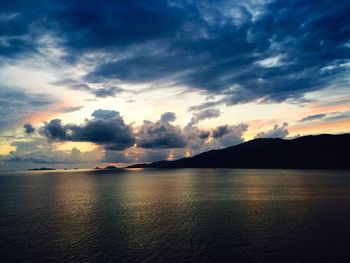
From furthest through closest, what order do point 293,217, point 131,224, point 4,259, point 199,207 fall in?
point 199,207 < point 293,217 < point 131,224 < point 4,259

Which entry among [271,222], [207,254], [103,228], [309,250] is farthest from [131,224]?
[309,250]

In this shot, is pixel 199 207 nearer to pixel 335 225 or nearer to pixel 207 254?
pixel 335 225

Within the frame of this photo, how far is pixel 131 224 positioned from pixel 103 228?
22.8 ft

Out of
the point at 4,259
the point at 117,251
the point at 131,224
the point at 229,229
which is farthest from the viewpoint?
the point at 131,224

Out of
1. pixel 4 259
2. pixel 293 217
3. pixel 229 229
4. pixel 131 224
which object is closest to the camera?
pixel 4 259

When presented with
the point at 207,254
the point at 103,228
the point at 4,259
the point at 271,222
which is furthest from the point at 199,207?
the point at 4,259

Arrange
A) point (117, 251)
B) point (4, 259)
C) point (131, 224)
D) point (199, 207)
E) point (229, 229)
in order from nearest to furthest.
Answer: point (4, 259), point (117, 251), point (229, 229), point (131, 224), point (199, 207)

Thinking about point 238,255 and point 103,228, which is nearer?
point 238,255

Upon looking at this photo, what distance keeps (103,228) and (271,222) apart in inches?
1565

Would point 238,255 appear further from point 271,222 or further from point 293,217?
point 293,217

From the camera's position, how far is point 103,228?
68.5m

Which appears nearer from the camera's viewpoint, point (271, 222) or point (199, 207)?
point (271, 222)

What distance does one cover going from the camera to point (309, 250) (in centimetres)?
5069

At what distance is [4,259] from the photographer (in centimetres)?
4794
